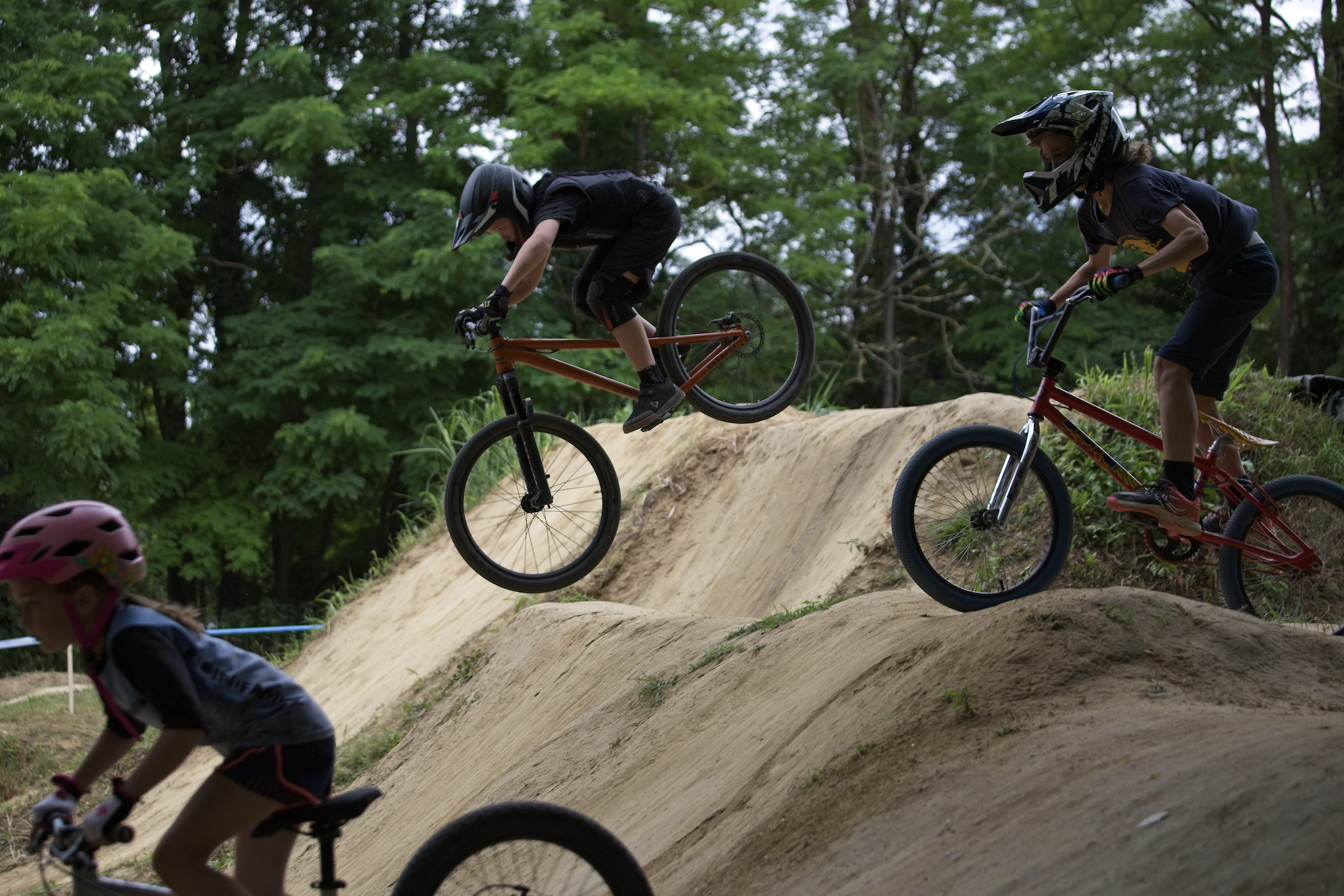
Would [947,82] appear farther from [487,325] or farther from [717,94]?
[487,325]

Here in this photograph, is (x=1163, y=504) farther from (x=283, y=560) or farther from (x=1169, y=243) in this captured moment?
(x=283, y=560)

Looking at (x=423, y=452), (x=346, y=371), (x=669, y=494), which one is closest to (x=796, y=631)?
(x=669, y=494)

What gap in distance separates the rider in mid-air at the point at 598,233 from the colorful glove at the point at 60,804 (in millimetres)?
3384

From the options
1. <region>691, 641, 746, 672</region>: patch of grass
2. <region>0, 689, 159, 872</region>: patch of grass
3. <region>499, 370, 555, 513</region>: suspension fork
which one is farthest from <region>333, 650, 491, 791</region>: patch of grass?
<region>499, 370, 555, 513</region>: suspension fork

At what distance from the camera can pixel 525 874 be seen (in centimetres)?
316

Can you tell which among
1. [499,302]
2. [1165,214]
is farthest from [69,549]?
[1165,214]

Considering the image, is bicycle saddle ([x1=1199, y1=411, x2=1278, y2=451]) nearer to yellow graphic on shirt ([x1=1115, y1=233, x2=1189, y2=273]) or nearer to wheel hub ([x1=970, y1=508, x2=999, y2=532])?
yellow graphic on shirt ([x1=1115, y1=233, x2=1189, y2=273])

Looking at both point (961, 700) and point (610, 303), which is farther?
point (610, 303)

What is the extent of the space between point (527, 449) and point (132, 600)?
3.26 m

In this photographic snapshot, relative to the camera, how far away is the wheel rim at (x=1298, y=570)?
6.05 m

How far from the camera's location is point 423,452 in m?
17.8

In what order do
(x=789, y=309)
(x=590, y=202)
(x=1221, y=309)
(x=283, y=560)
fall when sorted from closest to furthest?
(x=1221, y=309), (x=590, y=202), (x=789, y=309), (x=283, y=560)

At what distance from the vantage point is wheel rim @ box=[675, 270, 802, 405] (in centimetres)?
703

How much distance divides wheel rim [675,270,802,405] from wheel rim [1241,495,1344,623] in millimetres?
2921
